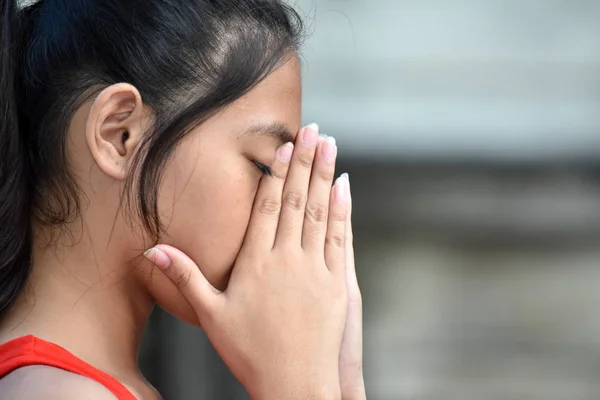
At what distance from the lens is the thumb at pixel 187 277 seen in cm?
121

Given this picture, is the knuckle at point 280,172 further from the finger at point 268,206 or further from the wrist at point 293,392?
the wrist at point 293,392

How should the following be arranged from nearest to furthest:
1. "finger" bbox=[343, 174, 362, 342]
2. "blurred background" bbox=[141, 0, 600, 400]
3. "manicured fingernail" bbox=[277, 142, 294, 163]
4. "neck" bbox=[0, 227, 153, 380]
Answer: "neck" bbox=[0, 227, 153, 380], "manicured fingernail" bbox=[277, 142, 294, 163], "finger" bbox=[343, 174, 362, 342], "blurred background" bbox=[141, 0, 600, 400]

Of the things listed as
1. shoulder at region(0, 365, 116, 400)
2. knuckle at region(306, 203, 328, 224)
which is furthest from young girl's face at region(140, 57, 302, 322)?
shoulder at region(0, 365, 116, 400)

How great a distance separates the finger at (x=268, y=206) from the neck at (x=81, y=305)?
175mm

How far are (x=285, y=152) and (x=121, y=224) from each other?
249mm

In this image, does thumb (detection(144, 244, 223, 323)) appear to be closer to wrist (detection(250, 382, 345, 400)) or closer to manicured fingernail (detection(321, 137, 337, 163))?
wrist (detection(250, 382, 345, 400))

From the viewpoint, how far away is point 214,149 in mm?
1227

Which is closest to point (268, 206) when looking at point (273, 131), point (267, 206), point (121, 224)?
point (267, 206)

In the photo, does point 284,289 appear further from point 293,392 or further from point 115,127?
point 115,127

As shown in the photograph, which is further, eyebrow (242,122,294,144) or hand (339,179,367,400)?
hand (339,179,367,400)

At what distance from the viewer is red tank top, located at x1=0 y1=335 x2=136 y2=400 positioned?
3.62 feet

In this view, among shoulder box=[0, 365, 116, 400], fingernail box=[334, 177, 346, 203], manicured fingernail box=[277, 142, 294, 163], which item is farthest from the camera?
fingernail box=[334, 177, 346, 203]

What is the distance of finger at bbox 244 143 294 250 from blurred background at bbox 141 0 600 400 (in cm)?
165

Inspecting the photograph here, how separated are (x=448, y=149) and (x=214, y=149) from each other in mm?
1829
